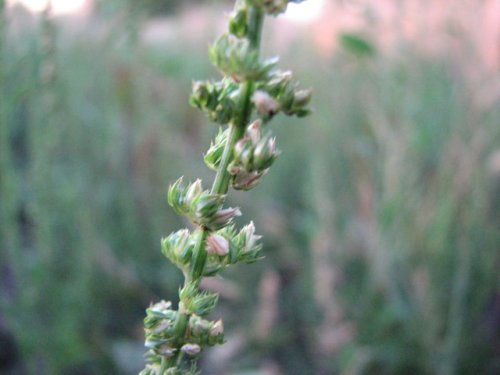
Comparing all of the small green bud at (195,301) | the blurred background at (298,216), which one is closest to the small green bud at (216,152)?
the small green bud at (195,301)

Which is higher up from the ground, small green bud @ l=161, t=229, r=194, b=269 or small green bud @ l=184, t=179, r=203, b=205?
small green bud @ l=184, t=179, r=203, b=205

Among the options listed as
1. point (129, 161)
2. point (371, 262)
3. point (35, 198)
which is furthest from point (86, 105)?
point (371, 262)

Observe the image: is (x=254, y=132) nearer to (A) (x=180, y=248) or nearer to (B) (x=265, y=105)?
(B) (x=265, y=105)

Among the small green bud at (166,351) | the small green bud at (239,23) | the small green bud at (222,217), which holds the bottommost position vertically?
the small green bud at (166,351)

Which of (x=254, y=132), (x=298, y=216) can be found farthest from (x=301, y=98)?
(x=298, y=216)

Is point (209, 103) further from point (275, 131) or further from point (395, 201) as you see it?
point (275, 131)

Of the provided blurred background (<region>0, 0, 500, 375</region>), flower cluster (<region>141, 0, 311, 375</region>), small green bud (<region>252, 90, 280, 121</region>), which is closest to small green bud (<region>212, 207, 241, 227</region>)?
flower cluster (<region>141, 0, 311, 375</region>)

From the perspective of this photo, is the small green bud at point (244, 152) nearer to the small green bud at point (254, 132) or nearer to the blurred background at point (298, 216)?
the small green bud at point (254, 132)

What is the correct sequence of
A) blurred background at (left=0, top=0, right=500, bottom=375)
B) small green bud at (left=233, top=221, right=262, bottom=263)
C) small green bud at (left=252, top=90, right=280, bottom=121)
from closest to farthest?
small green bud at (left=252, top=90, right=280, bottom=121) → small green bud at (left=233, top=221, right=262, bottom=263) → blurred background at (left=0, top=0, right=500, bottom=375)

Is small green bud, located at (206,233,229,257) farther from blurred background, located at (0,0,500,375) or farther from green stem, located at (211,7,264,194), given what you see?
blurred background, located at (0,0,500,375)
